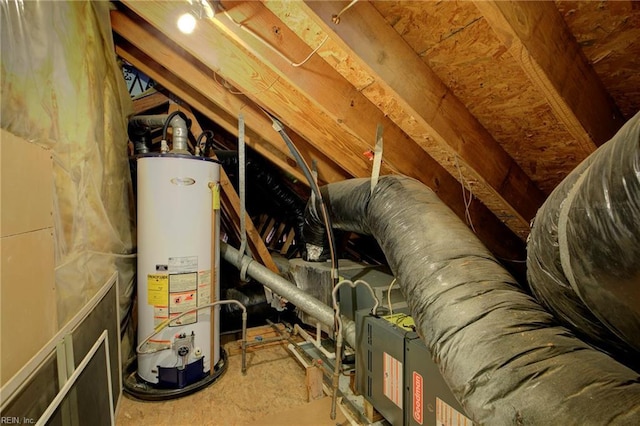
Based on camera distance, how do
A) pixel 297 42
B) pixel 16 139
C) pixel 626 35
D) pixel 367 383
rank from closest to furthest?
pixel 16 139 → pixel 626 35 → pixel 297 42 → pixel 367 383

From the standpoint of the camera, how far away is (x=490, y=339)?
29.3 inches

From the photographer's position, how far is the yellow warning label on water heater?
1816mm

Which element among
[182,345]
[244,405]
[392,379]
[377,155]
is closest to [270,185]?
[182,345]

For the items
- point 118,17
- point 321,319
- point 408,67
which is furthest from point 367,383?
point 118,17

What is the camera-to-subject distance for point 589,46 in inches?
38.5

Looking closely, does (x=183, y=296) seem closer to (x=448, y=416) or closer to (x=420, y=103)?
(x=448, y=416)

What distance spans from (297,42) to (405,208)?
0.82 m

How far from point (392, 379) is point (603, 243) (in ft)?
3.31

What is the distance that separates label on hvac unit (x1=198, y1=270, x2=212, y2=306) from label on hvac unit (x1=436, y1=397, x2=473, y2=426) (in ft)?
4.72

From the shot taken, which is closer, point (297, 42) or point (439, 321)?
point (439, 321)

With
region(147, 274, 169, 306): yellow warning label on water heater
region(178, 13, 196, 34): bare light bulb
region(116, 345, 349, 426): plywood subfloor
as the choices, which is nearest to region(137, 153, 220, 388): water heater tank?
region(147, 274, 169, 306): yellow warning label on water heater

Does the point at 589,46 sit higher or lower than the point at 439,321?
higher

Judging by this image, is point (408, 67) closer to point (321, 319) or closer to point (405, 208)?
point (405, 208)

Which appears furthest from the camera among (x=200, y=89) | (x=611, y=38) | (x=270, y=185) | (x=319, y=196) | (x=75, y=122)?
(x=270, y=185)
